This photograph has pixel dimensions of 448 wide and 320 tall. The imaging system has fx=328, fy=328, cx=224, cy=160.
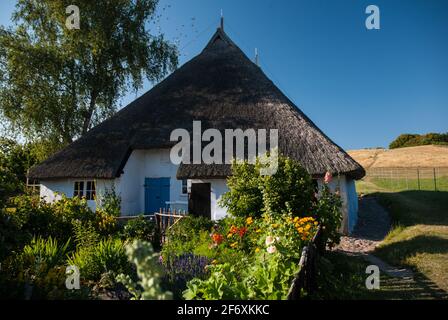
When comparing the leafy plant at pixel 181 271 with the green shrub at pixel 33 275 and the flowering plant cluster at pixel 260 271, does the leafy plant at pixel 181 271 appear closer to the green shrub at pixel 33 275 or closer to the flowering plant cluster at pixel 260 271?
the flowering plant cluster at pixel 260 271

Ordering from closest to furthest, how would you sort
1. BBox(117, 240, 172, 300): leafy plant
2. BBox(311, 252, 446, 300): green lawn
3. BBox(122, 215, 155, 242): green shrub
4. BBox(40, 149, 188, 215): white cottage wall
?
BBox(117, 240, 172, 300): leafy plant → BBox(311, 252, 446, 300): green lawn → BBox(122, 215, 155, 242): green shrub → BBox(40, 149, 188, 215): white cottage wall

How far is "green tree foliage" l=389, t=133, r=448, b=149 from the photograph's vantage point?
52.9m

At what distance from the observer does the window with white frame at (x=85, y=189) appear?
14352mm

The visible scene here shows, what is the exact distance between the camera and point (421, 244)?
829cm

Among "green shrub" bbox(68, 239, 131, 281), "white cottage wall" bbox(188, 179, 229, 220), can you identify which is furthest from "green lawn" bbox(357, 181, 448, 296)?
"white cottage wall" bbox(188, 179, 229, 220)

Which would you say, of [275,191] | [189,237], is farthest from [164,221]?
[275,191]

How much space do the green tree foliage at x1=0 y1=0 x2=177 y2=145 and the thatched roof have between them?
3878 mm

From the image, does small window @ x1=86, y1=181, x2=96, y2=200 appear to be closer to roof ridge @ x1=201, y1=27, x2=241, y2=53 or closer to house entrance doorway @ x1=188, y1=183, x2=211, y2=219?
house entrance doorway @ x1=188, y1=183, x2=211, y2=219

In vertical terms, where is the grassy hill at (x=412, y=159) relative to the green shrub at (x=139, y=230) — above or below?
above

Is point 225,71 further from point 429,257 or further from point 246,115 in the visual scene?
point 429,257

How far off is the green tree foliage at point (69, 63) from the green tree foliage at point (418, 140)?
49.5m

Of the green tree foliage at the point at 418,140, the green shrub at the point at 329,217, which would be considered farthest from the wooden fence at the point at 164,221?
the green tree foliage at the point at 418,140

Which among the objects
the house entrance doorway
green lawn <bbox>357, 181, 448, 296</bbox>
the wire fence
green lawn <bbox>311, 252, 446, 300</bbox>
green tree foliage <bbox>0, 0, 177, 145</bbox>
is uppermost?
green tree foliage <bbox>0, 0, 177, 145</bbox>
